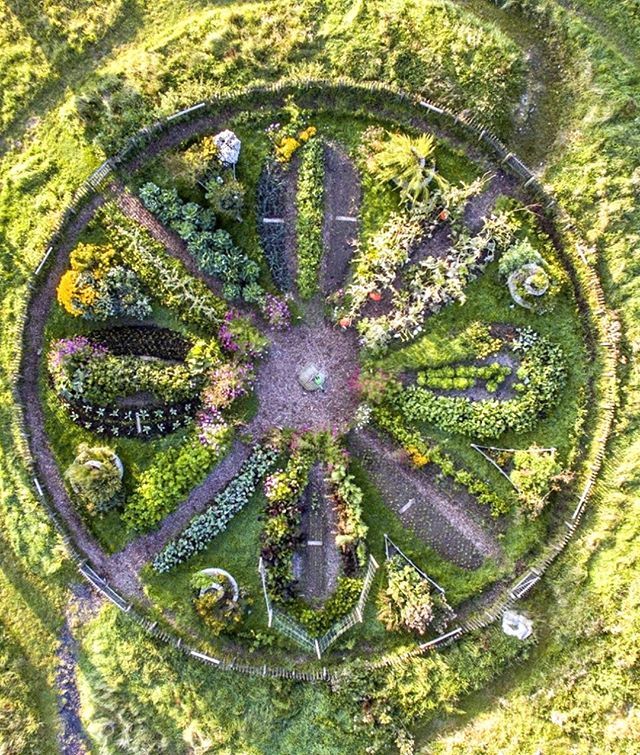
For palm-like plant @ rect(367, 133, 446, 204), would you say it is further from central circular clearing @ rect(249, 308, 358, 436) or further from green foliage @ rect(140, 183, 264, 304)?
green foliage @ rect(140, 183, 264, 304)

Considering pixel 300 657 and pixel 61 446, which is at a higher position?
pixel 61 446

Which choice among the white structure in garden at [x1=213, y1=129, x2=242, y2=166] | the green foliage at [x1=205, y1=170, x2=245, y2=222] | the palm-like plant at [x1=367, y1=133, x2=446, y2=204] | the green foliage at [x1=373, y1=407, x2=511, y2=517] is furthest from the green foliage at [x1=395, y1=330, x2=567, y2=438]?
the white structure in garden at [x1=213, y1=129, x2=242, y2=166]

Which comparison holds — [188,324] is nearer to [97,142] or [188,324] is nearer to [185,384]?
[185,384]

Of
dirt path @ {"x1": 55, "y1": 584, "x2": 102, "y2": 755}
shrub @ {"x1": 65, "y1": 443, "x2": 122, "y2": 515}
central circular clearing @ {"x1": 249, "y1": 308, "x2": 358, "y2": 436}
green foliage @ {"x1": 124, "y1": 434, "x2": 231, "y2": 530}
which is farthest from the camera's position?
central circular clearing @ {"x1": 249, "y1": 308, "x2": 358, "y2": 436}

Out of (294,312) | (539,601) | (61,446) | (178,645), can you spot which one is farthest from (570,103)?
(178,645)

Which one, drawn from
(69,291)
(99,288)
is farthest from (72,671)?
(99,288)

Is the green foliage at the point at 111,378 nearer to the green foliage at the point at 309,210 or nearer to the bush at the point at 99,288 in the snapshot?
the bush at the point at 99,288

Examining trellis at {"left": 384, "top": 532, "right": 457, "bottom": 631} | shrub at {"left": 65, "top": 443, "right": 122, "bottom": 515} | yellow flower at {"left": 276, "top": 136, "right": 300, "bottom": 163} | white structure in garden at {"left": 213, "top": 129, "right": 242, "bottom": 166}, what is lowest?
trellis at {"left": 384, "top": 532, "right": 457, "bottom": 631}
